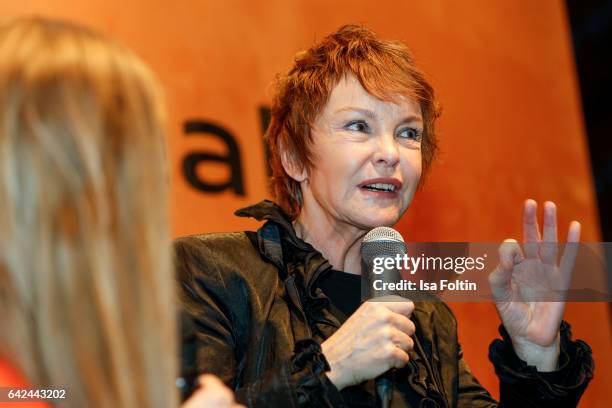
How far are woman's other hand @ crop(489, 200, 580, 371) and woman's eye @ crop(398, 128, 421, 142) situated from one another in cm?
40

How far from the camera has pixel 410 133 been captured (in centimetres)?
235

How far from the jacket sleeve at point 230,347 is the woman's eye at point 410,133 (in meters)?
0.60

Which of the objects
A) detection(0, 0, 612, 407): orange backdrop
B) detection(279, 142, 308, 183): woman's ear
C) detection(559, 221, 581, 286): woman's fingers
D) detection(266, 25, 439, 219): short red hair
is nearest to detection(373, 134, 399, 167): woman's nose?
detection(266, 25, 439, 219): short red hair

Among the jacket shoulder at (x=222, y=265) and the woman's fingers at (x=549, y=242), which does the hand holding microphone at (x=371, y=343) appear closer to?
the jacket shoulder at (x=222, y=265)

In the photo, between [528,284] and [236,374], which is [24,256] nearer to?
[236,374]

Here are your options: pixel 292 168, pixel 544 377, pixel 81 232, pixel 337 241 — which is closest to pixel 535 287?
pixel 544 377

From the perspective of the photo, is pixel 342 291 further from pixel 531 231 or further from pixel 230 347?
pixel 531 231

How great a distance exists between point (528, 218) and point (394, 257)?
0.36 meters

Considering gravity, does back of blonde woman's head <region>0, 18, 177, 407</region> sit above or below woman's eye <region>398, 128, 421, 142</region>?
below

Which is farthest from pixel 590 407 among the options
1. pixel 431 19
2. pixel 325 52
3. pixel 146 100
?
pixel 146 100

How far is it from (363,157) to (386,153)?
6cm

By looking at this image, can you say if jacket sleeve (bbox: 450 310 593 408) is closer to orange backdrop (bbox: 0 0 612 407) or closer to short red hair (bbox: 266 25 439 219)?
short red hair (bbox: 266 25 439 219)

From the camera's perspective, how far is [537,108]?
4734mm

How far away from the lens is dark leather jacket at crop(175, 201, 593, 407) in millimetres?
1980
